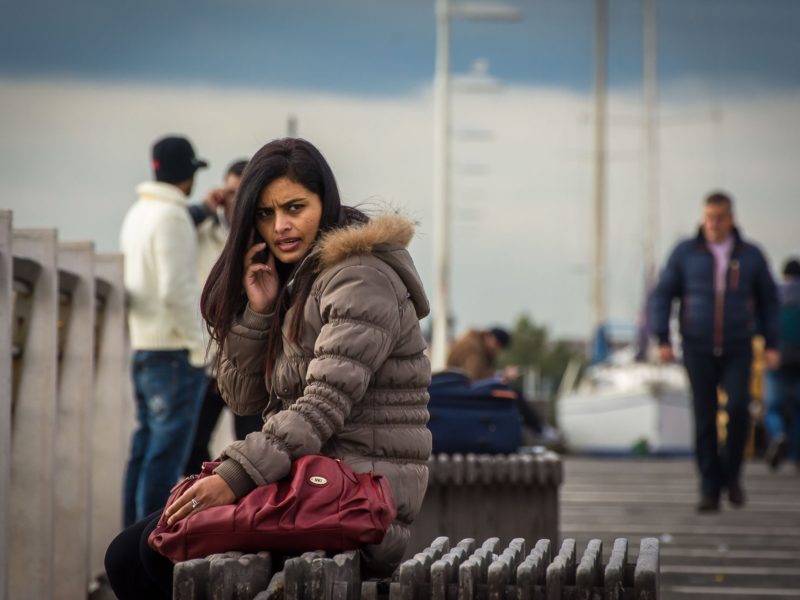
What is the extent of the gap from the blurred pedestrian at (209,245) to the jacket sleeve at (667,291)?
3998mm

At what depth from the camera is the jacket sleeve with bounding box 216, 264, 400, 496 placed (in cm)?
478

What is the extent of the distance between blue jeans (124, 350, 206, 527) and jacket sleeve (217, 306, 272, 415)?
3507 mm

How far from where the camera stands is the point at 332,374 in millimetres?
4895

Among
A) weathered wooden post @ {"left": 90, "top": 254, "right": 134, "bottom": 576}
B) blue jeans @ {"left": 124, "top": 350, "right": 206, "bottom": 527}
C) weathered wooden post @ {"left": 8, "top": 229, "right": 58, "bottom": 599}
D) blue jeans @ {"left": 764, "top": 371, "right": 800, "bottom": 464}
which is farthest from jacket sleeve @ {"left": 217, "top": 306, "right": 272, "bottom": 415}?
blue jeans @ {"left": 764, "top": 371, "right": 800, "bottom": 464}

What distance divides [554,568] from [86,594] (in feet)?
13.3

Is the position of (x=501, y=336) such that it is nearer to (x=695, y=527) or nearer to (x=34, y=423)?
(x=695, y=527)

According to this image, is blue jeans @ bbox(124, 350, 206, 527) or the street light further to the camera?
the street light

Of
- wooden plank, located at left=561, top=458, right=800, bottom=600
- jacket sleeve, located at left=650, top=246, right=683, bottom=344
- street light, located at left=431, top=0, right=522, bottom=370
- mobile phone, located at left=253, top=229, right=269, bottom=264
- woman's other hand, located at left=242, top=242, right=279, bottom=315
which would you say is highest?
street light, located at left=431, top=0, right=522, bottom=370

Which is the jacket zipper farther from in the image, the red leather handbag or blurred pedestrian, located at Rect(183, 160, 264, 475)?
the red leather handbag

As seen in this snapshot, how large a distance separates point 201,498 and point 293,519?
9.2 inches

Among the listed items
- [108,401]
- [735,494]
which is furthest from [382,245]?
[735,494]

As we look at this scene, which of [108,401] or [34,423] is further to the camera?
[108,401]

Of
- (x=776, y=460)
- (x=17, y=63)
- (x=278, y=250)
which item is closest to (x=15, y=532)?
(x=278, y=250)

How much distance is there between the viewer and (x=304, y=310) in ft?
16.9
